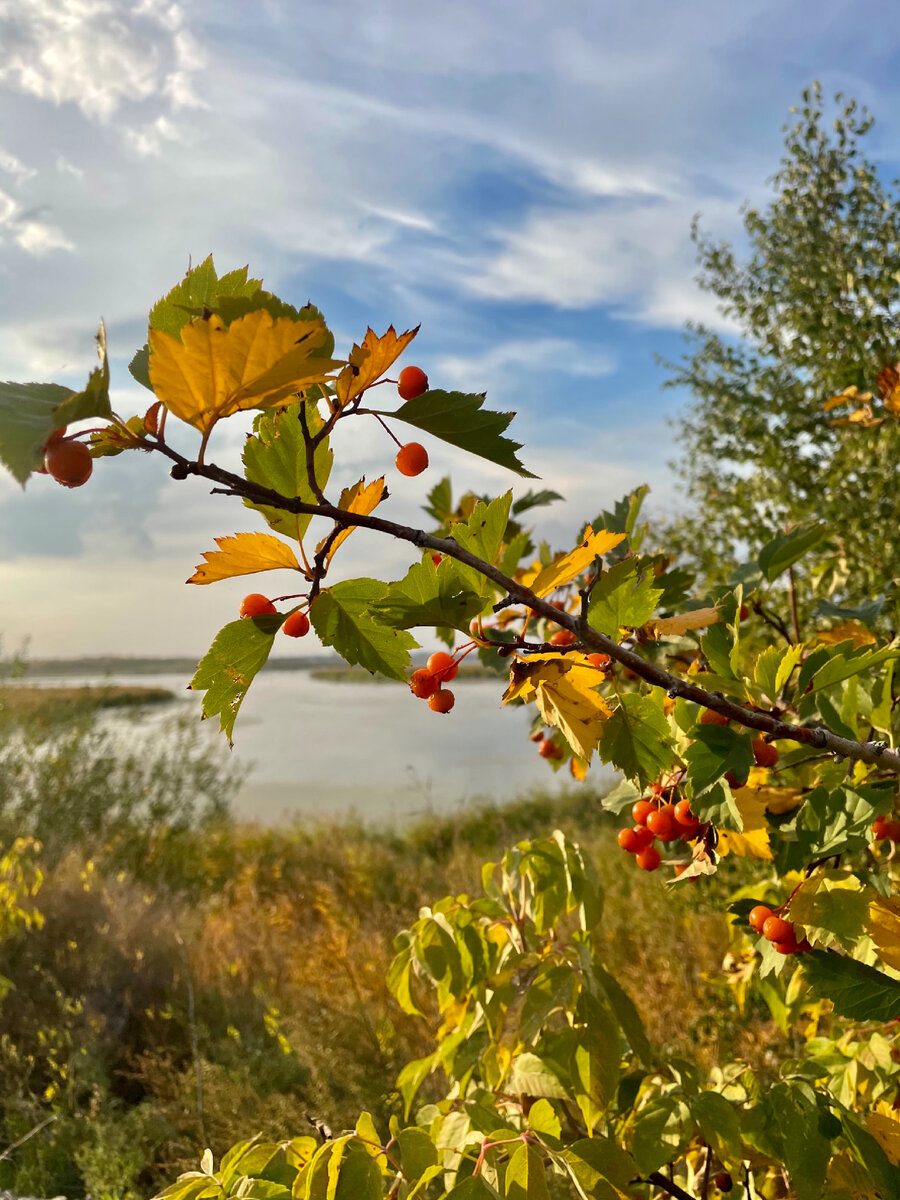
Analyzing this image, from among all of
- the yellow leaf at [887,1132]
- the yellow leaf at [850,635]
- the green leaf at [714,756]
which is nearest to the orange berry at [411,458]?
the green leaf at [714,756]

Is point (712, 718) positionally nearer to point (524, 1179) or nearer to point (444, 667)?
point (444, 667)

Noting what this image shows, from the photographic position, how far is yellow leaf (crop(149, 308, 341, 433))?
18.0 inches

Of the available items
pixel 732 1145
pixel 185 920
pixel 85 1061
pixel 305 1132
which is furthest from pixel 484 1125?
pixel 185 920

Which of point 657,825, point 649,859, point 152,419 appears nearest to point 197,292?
point 152,419

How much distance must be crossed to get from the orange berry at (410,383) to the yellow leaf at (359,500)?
7 centimetres

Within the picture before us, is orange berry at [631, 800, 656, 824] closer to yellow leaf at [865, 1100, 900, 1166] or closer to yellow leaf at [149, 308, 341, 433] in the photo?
yellow leaf at [865, 1100, 900, 1166]

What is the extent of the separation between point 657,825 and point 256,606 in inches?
17.3

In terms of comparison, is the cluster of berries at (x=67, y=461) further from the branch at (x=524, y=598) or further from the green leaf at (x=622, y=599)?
the green leaf at (x=622, y=599)

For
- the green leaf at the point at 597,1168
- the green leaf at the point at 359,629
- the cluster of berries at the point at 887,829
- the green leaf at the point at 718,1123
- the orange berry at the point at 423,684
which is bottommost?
the green leaf at the point at 718,1123

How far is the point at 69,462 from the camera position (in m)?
0.46

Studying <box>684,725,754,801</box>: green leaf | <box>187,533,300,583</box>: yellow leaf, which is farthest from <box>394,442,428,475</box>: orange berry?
<box>684,725,754,801</box>: green leaf

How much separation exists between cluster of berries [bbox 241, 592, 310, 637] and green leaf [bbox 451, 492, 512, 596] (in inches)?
4.9

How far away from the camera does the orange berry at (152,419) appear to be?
1.64 feet

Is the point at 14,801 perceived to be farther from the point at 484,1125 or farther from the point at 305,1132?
the point at 484,1125
